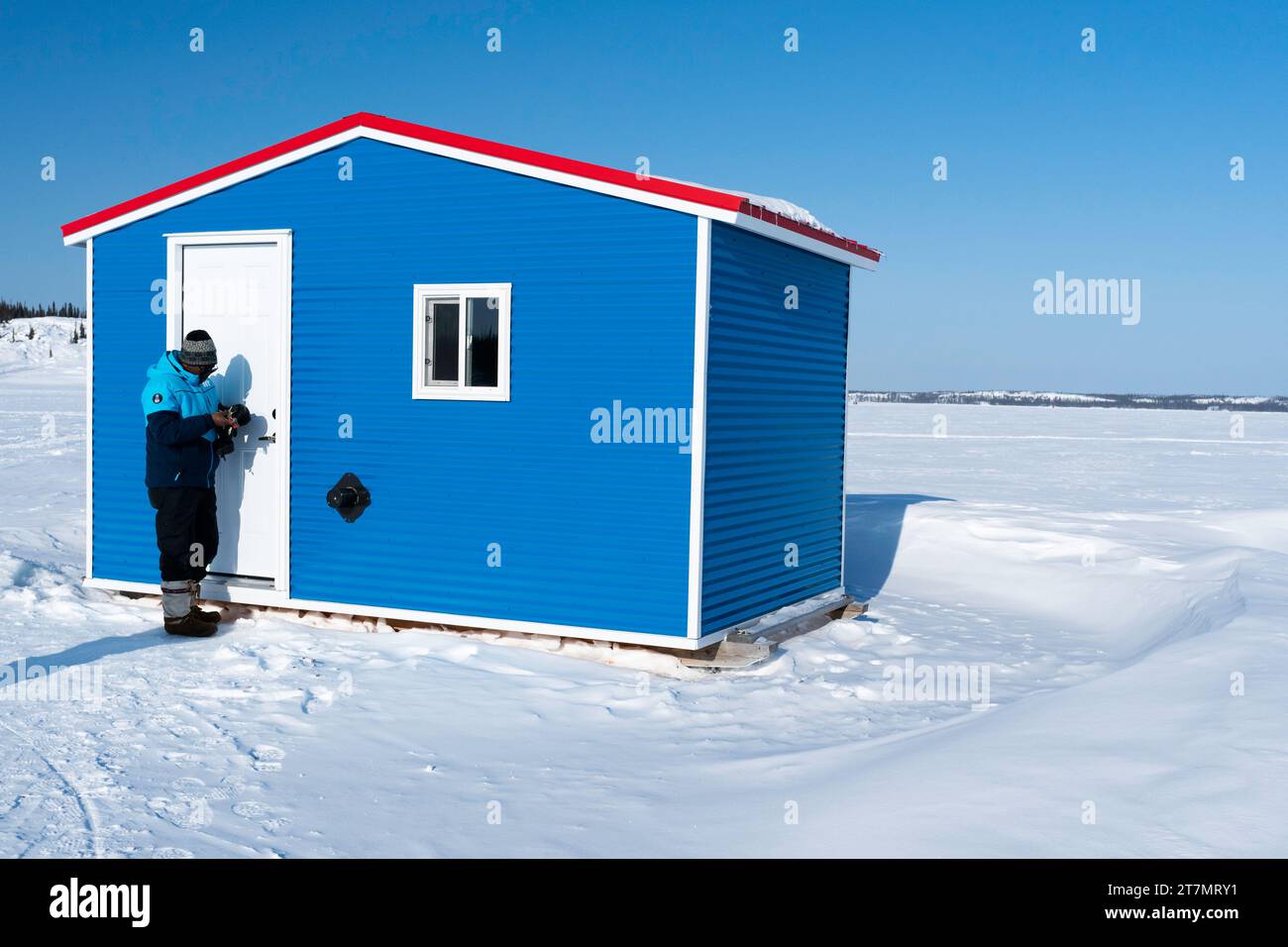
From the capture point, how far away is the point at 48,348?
71688 mm

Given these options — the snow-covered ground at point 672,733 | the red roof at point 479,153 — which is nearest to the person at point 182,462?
the snow-covered ground at point 672,733

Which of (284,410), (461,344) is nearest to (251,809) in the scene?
(461,344)

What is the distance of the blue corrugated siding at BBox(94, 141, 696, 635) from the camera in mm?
8484

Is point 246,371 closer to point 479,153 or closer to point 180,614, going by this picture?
point 180,614

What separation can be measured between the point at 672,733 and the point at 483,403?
3.09m

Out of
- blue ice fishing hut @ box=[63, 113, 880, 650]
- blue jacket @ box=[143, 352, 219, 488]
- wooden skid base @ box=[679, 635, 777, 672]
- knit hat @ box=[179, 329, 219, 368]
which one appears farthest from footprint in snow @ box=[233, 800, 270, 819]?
knit hat @ box=[179, 329, 219, 368]

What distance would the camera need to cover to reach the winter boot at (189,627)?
9.06 metres

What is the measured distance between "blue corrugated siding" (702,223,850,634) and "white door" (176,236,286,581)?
3.60m

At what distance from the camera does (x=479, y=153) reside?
29.0ft

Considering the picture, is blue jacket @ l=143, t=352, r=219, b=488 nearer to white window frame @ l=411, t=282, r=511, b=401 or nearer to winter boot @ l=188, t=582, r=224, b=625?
winter boot @ l=188, t=582, r=224, b=625

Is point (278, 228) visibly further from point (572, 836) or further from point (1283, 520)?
point (1283, 520)

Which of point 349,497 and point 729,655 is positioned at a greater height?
point 349,497
